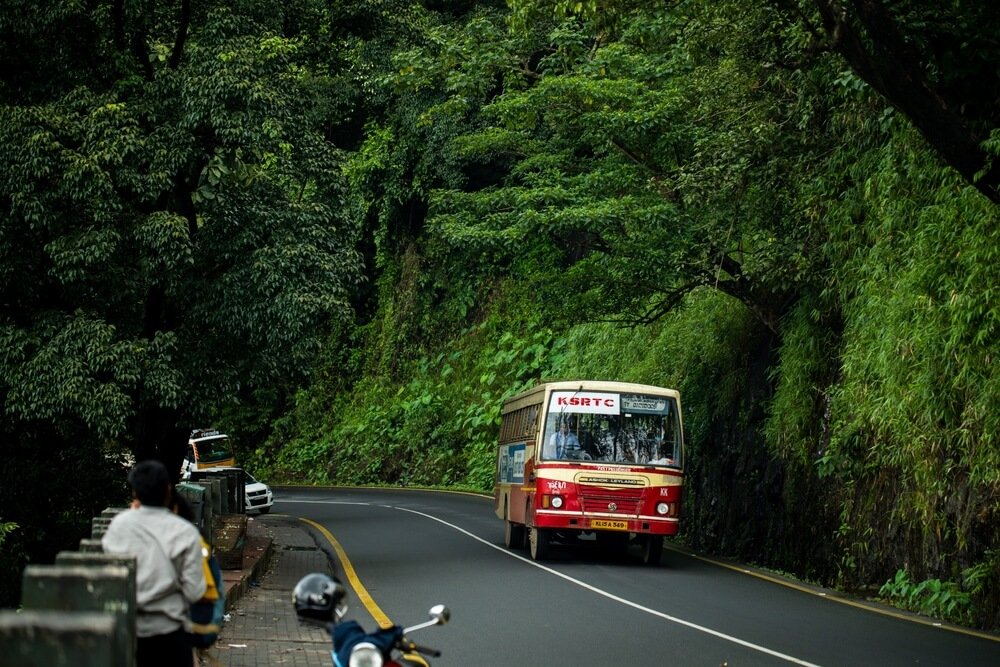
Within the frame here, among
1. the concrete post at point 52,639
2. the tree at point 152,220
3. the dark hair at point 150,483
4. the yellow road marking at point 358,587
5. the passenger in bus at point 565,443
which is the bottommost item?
the yellow road marking at point 358,587

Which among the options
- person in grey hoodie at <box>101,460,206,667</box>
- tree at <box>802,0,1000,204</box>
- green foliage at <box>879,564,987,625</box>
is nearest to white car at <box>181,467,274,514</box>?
green foliage at <box>879,564,987,625</box>

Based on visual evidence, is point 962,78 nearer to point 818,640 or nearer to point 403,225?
point 818,640

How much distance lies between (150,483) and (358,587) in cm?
1089

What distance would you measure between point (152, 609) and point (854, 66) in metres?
9.10

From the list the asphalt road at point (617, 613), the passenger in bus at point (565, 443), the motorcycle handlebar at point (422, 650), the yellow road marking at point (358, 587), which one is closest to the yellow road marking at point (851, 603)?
the asphalt road at point (617, 613)

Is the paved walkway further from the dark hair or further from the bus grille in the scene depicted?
the bus grille

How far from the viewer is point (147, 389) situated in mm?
19094

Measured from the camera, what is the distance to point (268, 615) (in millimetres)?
14477

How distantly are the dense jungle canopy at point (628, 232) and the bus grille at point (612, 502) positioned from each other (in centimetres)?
285

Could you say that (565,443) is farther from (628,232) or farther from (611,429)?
(628,232)

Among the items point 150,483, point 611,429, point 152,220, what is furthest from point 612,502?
point 150,483

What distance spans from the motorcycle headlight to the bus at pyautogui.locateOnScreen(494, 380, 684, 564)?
14.7 metres

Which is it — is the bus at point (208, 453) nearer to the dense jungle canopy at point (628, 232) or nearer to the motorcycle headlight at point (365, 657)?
the dense jungle canopy at point (628, 232)

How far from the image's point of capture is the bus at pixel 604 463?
20.6m
